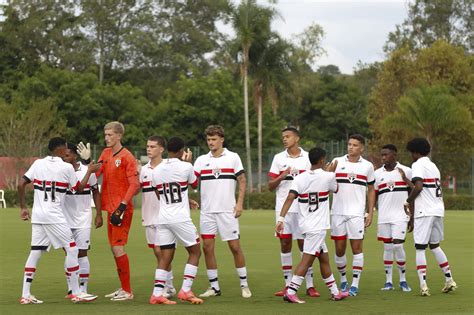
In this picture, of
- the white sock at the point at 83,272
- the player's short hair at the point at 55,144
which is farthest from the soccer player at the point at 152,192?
the player's short hair at the point at 55,144

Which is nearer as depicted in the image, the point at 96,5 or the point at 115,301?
the point at 115,301

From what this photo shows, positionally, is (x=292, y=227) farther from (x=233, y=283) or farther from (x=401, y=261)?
(x=401, y=261)

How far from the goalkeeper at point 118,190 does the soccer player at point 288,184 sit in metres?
2.18

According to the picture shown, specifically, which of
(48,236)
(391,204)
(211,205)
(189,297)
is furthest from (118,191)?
(391,204)

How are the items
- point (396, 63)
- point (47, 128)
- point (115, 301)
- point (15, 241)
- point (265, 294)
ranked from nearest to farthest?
point (115, 301), point (265, 294), point (15, 241), point (47, 128), point (396, 63)

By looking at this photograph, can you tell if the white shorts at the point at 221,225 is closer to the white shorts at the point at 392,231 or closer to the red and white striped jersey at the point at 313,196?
the red and white striped jersey at the point at 313,196

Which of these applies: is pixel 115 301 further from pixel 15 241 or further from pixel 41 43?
pixel 41 43

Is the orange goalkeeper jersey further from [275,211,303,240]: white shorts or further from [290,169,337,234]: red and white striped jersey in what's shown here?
[275,211,303,240]: white shorts

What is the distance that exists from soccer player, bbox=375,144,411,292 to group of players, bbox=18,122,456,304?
0.02 metres

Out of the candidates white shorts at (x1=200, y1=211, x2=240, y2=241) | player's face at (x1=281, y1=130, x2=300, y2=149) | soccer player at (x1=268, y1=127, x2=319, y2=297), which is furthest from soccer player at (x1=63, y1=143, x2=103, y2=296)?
player's face at (x1=281, y1=130, x2=300, y2=149)

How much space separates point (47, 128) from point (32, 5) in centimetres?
1871

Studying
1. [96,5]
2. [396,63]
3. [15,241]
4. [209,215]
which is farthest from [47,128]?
[209,215]

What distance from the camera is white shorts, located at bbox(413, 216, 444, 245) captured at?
14156mm

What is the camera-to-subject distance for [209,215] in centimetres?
1368
